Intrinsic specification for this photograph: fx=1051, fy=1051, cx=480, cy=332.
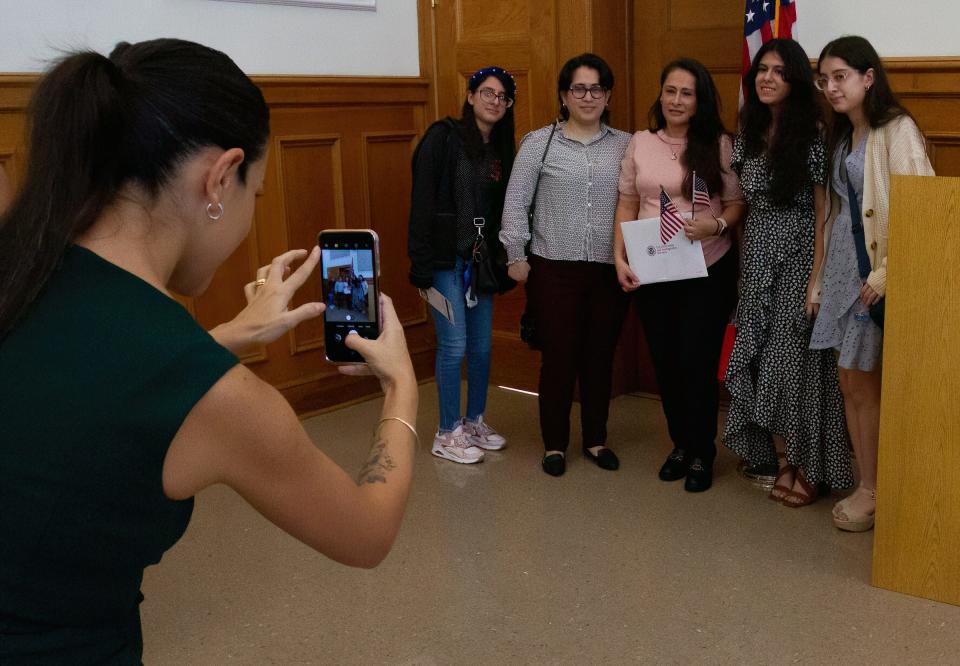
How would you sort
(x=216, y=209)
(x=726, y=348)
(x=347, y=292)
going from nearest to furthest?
1. (x=216, y=209)
2. (x=347, y=292)
3. (x=726, y=348)

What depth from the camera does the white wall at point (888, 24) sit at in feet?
11.9

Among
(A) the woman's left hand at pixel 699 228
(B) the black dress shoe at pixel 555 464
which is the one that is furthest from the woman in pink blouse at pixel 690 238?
(B) the black dress shoe at pixel 555 464

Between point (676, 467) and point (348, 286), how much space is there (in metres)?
2.27

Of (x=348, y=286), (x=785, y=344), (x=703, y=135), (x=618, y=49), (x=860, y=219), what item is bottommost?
(x=785, y=344)

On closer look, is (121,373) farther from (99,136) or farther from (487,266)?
(487,266)

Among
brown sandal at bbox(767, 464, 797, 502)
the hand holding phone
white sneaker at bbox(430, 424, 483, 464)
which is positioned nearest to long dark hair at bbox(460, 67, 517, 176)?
white sneaker at bbox(430, 424, 483, 464)

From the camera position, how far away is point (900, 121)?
2971mm

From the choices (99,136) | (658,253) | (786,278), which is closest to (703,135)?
(658,253)

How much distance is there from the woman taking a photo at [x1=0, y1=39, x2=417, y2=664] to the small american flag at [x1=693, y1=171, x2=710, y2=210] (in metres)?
2.60

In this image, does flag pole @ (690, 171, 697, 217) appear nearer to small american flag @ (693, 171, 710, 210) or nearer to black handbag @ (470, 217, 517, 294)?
small american flag @ (693, 171, 710, 210)

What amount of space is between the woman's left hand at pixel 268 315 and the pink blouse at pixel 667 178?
2331 millimetres

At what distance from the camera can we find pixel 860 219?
10.0 feet

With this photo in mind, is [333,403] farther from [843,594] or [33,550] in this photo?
[33,550]

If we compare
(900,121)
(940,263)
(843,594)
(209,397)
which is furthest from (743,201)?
(209,397)
